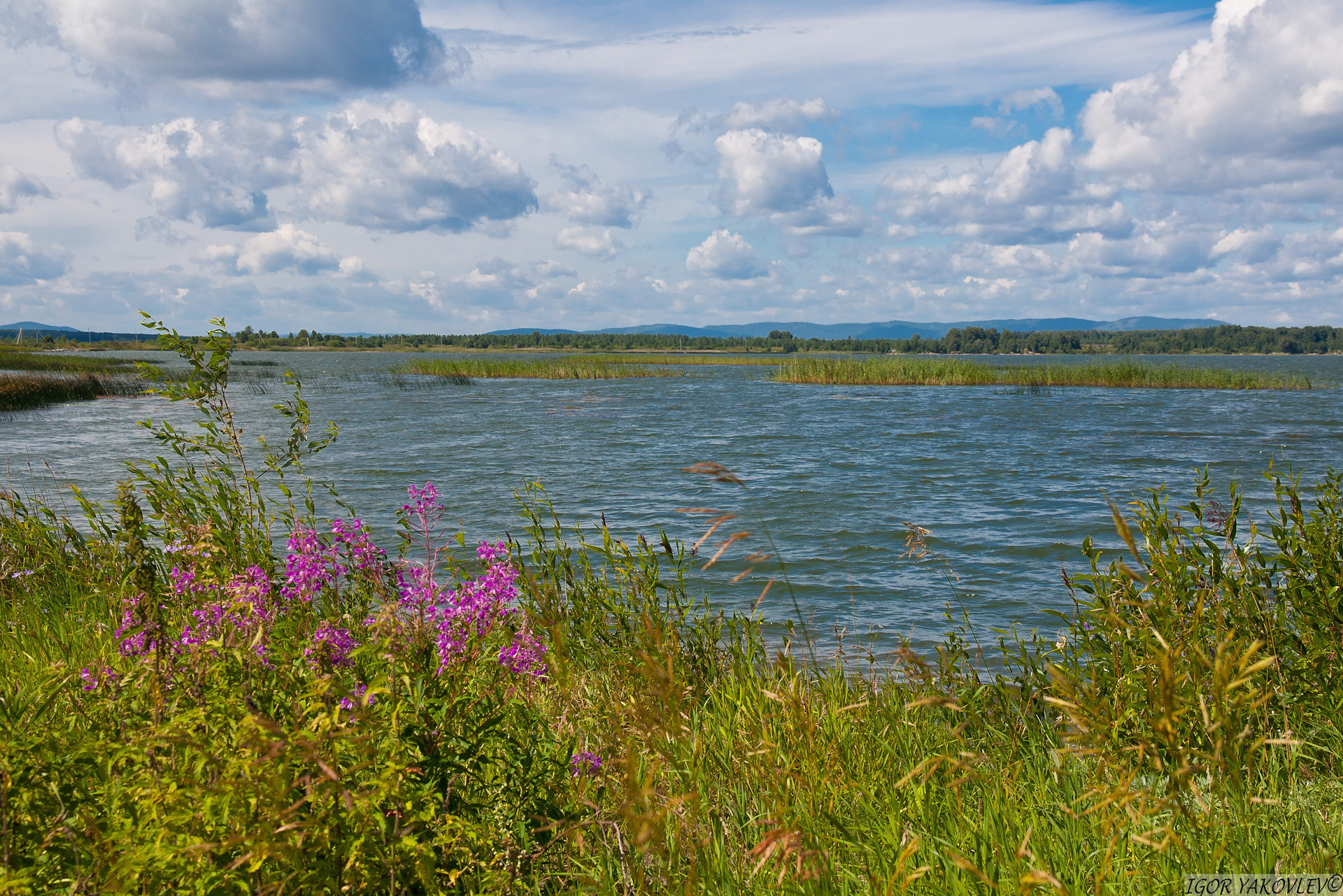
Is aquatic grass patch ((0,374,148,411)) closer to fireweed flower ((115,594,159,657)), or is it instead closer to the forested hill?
fireweed flower ((115,594,159,657))

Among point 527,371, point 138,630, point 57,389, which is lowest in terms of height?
point 527,371

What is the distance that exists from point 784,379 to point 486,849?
55791mm

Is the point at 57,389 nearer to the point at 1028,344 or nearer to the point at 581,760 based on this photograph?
the point at 581,760

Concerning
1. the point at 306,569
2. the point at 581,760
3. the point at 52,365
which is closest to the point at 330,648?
the point at 306,569

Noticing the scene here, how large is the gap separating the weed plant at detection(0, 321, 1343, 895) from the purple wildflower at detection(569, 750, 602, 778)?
3cm

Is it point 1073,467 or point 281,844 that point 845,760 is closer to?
point 281,844

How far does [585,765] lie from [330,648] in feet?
2.91

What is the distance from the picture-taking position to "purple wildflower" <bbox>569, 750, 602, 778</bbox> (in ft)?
8.82

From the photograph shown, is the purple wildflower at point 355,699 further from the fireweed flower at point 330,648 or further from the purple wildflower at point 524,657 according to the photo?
the purple wildflower at point 524,657

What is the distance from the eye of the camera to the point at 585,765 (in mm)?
2689

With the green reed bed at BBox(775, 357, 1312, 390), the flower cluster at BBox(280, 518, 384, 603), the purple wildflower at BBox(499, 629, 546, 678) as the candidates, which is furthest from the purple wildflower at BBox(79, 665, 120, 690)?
the green reed bed at BBox(775, 357, 1312, 390)

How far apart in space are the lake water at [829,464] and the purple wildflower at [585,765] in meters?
1.93

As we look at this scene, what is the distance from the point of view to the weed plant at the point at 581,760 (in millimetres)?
1777

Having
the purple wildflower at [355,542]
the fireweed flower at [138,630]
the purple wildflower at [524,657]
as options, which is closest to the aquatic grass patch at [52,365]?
the purple wildflower at [355,542]
